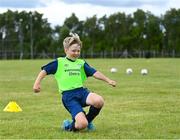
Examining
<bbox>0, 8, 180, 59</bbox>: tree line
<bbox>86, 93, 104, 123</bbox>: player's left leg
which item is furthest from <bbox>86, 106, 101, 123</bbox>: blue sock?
<bbox>0, 8, 180, 59</bbox>: tree line

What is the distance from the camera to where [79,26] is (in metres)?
119

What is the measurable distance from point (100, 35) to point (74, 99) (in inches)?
4199

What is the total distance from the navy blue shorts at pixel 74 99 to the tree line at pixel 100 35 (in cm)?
9809

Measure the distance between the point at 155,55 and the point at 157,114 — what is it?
3924 inches

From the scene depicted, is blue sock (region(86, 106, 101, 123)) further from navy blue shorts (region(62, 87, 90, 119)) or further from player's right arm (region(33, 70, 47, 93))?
player's right arm (region(33, 70, 47, 93))

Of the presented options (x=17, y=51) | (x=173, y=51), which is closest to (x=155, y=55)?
(x=173, y=51)

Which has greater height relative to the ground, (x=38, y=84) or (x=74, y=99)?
(x=38, y=84)

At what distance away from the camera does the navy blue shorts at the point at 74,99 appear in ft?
29.7

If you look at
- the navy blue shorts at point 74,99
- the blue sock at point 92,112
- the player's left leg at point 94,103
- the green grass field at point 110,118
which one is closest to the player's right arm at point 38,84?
the navy blue shorts at point 74,99

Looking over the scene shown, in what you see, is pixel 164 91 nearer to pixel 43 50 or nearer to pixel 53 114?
pixel 53 114

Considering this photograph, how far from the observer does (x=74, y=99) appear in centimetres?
916

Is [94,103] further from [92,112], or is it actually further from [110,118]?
[110,118]

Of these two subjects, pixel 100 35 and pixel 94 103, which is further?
pixel 100 35

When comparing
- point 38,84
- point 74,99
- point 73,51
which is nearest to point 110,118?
point 74,99
